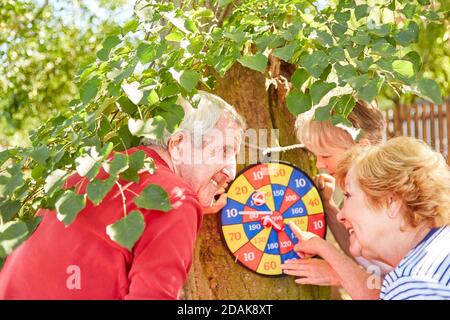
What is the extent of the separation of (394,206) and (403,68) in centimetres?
48

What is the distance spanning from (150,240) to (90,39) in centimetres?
627

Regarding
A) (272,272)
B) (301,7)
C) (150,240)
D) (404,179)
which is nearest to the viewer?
(150,240)

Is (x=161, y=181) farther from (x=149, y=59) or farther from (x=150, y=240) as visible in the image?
(x=149, y=59)

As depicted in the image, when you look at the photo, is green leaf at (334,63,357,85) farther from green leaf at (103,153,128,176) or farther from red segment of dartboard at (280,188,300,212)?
red segment of dartboard at (280,188,300,212)

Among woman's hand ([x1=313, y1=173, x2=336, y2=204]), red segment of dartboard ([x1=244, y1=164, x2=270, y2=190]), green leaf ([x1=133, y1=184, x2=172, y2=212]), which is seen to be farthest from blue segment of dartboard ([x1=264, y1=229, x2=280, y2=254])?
green leaf ([x1=133, y1=184, x2=172, y2=212])

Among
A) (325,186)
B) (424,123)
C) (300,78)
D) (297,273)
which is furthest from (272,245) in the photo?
(424,123)

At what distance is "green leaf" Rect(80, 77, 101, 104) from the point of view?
7.88ft

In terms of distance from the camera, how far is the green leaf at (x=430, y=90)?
213 centimetres

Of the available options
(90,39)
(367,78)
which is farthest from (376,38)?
(90,39)

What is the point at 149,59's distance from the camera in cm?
240

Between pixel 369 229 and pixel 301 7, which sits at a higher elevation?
pixel 301 7

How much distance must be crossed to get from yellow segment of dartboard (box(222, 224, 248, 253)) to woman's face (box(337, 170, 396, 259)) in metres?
0.57

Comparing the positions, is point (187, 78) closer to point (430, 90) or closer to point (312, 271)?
point (430, 90)

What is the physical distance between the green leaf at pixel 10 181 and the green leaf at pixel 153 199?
0.42 metres
